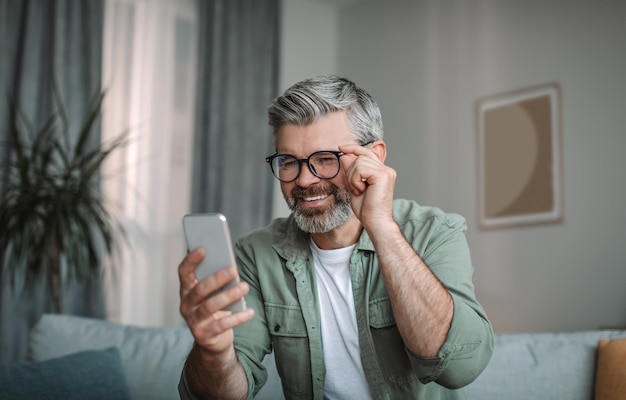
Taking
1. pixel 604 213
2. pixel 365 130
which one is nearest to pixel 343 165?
pixel 365 130

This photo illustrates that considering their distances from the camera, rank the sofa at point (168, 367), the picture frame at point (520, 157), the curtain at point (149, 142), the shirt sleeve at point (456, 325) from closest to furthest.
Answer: the shirt sleeve at point (456, 325) < the sofa at point (168, 367) < the picture frame at point (520, 157) < the curtain at point (149, 142)

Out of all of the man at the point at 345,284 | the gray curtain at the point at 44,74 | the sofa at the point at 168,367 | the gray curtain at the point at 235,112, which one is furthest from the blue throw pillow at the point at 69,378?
the gray curtain at the point at 235,112

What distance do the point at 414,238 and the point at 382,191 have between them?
0.24 meters

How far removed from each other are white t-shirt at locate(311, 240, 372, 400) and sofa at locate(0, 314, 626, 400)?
441 mm

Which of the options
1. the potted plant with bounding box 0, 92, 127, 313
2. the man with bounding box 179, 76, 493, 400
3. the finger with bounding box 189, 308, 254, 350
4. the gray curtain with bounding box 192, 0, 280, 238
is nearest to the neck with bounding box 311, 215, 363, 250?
the man with bounding box 179, 76, 493, 400

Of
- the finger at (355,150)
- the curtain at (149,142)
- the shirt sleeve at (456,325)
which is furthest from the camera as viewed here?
the curtain at (149,142)

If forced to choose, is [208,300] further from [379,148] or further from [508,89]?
[508,89]

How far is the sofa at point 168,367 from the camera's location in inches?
73.5

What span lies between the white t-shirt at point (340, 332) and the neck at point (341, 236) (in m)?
0.02

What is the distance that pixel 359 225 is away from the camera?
5.64 ft

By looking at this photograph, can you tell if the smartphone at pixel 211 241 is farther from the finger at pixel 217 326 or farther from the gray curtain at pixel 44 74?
the gray curtain at pixel 44 74

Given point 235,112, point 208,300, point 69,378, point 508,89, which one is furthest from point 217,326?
point 235,112

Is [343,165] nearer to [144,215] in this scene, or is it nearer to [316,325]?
[316,325]

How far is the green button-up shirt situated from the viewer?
5.05 feet
